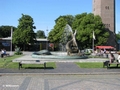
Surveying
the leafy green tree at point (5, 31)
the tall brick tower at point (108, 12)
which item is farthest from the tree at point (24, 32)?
the leafy green tree at point (5, 31)

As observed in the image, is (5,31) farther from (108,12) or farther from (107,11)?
(108,12)

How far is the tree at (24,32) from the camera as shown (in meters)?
74.8

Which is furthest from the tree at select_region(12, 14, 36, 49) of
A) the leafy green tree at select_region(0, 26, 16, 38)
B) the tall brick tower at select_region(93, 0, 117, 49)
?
the leafy green tree at select_region(0, 26, 16, 38)

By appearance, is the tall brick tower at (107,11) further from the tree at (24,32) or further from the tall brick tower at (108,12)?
the tree at (24,32)

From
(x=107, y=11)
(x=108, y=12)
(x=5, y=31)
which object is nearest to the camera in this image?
(x=108, y=12)

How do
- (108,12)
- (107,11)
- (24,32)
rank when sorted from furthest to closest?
(107,11), (108,12), (24,32)

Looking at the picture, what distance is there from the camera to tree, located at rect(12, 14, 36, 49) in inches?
2945

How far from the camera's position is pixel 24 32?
245 feet

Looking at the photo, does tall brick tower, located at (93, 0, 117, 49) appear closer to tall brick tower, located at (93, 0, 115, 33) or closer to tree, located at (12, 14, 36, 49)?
tall brick tower, located at (93, 0, 115, 33)

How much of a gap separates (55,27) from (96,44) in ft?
48.4

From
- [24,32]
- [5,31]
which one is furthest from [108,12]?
[5,31]

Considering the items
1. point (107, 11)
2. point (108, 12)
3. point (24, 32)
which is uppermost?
point (107, 11)

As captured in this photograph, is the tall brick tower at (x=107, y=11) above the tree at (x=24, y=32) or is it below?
above

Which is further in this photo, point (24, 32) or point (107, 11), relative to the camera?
point (107, 11)
